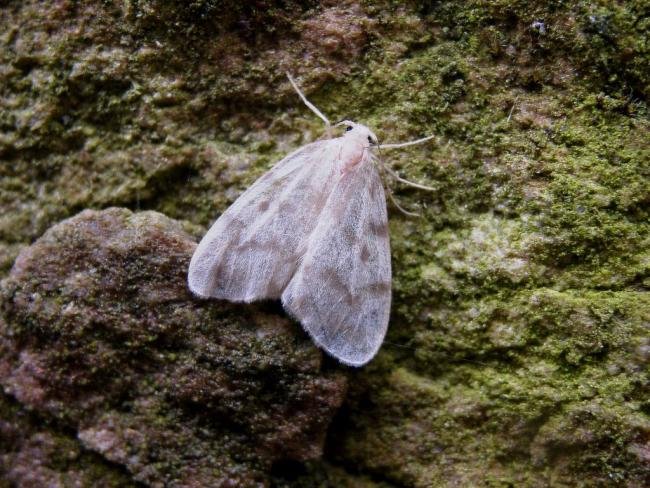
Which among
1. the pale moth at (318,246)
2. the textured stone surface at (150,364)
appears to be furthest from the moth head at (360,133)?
the textured stone surface at (150,364)

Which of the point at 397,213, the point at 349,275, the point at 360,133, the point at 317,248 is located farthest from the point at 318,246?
the point at 360,133

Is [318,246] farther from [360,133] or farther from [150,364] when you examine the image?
[150,364]

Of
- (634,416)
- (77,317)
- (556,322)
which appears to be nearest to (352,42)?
(556,322)

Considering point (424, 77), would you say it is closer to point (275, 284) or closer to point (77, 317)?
point (275, 284)

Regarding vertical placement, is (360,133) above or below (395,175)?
above

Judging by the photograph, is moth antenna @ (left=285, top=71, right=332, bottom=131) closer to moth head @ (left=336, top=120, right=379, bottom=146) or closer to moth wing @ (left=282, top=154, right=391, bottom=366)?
moth head @ (left=336, top=120, right=379, bottom=146)

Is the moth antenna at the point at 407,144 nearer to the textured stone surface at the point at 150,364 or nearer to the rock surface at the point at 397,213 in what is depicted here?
the rock surface at the point at 397,213
